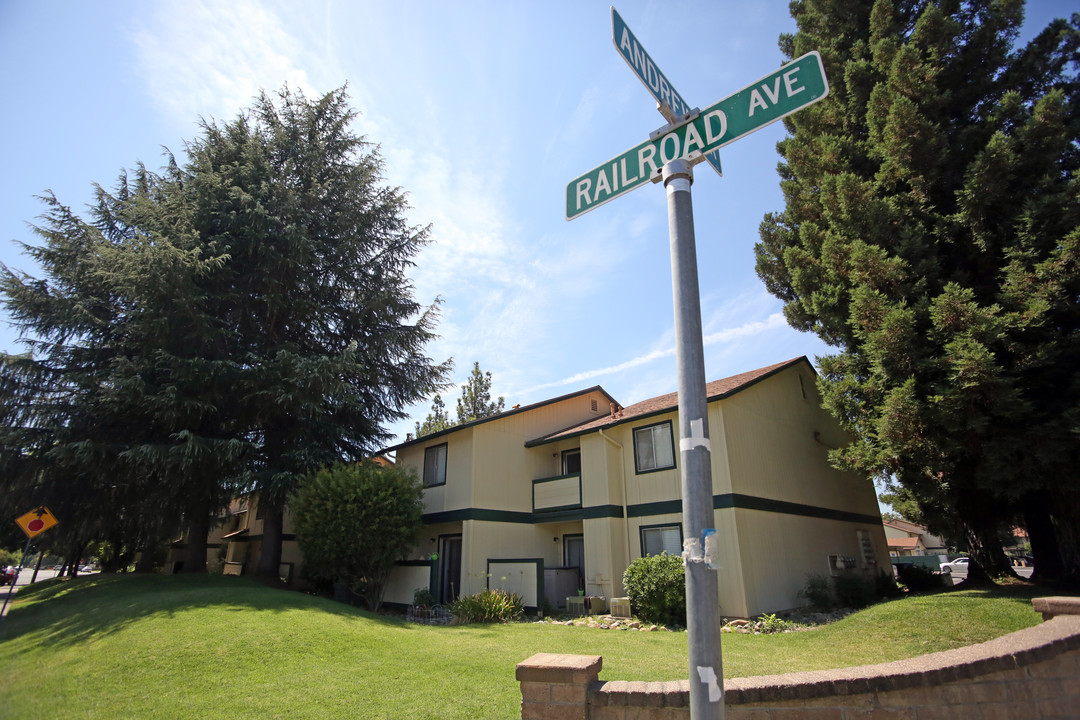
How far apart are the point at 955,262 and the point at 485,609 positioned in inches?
584

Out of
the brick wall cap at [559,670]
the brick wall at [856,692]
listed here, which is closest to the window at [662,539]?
the brick wall at [856,692]

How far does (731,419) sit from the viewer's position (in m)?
16.2

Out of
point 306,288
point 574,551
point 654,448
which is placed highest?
point 306,288

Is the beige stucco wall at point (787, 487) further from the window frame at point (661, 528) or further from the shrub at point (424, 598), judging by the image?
the shrub at point (424, 598)

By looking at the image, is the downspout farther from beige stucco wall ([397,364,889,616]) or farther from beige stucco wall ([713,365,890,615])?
beige stucco wall ([713,365,890,615])

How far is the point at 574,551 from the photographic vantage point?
19750mm

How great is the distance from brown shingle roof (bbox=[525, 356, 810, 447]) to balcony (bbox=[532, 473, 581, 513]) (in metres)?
1.43

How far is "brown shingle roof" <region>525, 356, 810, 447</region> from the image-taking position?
55.2ft

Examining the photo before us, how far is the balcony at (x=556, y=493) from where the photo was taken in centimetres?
1877

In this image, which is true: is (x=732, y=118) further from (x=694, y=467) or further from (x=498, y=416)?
(x=498, y=416)

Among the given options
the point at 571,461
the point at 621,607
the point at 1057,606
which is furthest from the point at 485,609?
the point at 1057,606

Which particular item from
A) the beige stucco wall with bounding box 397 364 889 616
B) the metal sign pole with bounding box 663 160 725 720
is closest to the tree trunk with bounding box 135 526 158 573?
the beige stucco wall with bounding box 397 364 889 616

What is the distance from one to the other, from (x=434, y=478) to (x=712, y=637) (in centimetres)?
1902

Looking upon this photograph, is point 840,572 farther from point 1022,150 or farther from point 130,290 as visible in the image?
point 130,290
